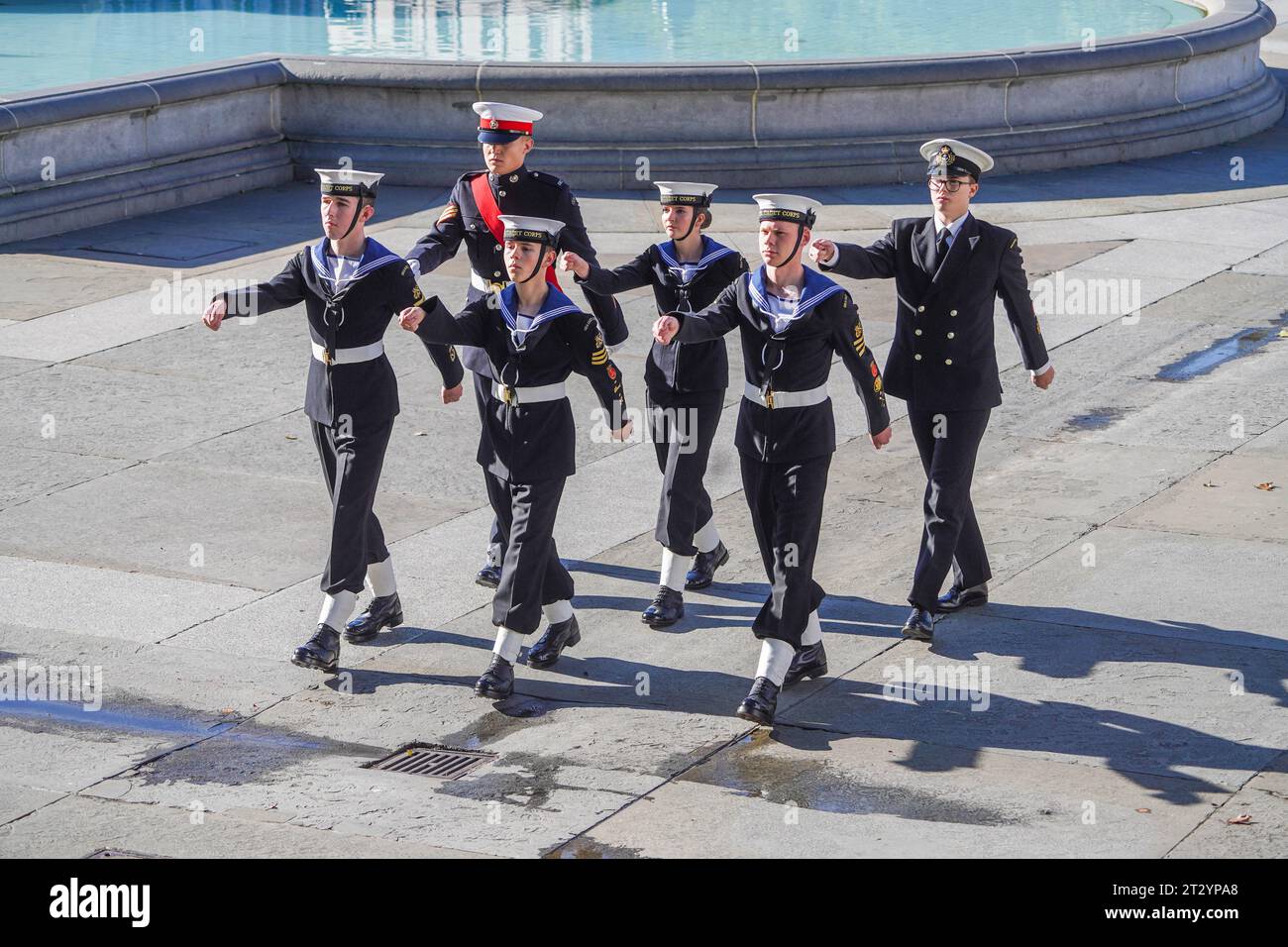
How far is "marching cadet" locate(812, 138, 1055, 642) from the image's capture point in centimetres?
776

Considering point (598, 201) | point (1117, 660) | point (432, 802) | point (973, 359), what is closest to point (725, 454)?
point (973, 359)

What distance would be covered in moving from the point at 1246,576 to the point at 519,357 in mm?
3398

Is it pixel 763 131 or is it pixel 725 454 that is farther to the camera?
pixel 763 131

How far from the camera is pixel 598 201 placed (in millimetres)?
16031

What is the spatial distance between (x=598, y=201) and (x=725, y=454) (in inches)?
244

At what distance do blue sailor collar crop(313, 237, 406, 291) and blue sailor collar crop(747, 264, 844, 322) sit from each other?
1469 millimetres

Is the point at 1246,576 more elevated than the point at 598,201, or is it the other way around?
the point at 598,201

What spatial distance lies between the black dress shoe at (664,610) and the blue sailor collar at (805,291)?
4.87 ft

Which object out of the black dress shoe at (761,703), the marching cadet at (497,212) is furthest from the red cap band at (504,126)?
the black dress shoe at (761,703)

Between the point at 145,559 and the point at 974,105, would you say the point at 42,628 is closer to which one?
the point at 145,559

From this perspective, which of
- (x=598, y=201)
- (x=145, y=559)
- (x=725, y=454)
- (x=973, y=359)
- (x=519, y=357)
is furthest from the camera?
(x=598, y=201)

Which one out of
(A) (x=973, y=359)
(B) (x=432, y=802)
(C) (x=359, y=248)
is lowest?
(B) (x=432, y=802)

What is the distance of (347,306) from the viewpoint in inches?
302
